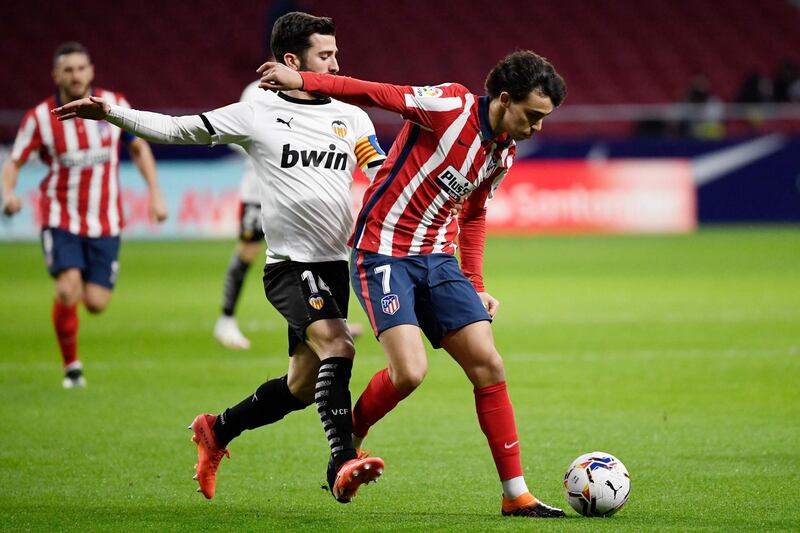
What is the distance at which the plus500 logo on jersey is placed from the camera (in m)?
5.11

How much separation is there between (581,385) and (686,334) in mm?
2700

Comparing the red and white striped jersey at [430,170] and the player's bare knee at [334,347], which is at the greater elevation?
the red and white striped jersey at [430,170]

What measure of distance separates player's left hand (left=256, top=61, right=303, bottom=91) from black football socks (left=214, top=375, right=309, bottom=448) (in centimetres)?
151

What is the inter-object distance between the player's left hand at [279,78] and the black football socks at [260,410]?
1509mm

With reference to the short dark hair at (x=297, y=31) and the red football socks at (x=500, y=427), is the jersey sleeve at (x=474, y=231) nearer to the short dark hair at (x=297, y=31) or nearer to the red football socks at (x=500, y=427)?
the red football socks at (x=500, y=427)

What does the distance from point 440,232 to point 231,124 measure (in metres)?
0.99

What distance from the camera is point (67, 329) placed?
8758 mm

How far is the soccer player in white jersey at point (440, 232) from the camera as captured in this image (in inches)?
195

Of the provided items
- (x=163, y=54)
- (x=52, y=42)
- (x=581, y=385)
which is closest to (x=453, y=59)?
(x=163, y=54)

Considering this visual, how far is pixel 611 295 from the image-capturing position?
552 inches

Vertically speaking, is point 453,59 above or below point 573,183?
above

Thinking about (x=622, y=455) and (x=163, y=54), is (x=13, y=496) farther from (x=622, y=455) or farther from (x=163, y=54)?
(x=163, y=54)

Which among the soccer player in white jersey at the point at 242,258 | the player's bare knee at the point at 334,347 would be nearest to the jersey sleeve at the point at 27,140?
the soccer player in white jersey at the point at 242,258

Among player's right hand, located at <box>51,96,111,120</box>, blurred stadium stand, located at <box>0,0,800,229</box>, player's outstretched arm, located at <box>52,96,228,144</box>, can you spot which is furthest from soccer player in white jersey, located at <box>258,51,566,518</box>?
blurred stadium stand, located at <box>0,0,800,229</box>
